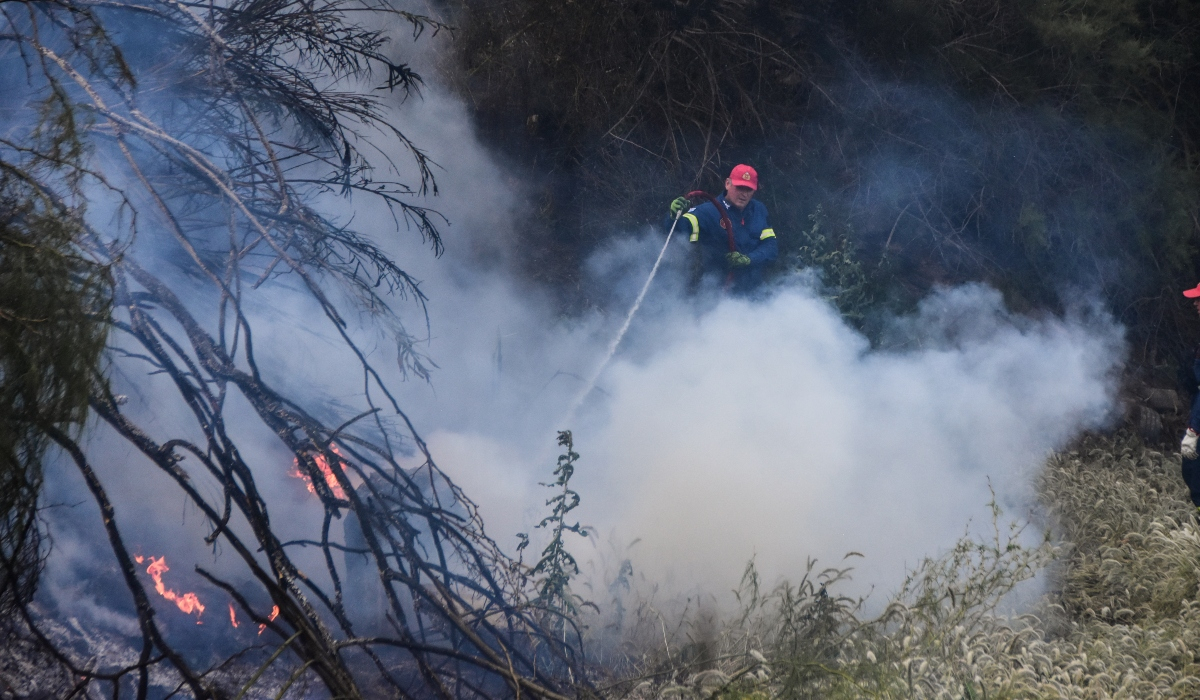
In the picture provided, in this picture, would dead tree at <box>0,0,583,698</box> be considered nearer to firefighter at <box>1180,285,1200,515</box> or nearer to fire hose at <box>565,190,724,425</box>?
fire hose at <box>565,190,724,425</box>

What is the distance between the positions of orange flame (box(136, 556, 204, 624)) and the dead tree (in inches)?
5.0

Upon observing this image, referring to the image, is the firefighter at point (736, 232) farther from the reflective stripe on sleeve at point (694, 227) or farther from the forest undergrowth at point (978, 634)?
the forest undergrowth at point (978, 634)

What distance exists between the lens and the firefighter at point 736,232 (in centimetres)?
702

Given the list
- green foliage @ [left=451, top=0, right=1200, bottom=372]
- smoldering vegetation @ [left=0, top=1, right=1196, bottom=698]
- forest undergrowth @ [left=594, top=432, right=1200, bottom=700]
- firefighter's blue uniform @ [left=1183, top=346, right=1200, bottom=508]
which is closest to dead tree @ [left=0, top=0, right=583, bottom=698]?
smoldering vegetation @ [left=0, top=1, right=1196, bottom=698]

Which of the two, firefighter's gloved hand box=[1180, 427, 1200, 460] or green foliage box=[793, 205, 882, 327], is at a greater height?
green foliage box=[793, 205, 882, 327]

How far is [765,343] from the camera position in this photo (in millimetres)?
6656

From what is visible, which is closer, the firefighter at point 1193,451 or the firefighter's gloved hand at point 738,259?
the firefighter at point 1193,451

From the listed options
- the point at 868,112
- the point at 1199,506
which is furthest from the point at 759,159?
the point at 1199,506

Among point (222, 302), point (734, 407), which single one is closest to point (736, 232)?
point (734, 407)

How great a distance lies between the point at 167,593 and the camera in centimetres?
402

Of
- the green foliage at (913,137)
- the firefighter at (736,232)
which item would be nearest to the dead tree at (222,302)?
the firefighter at (736,232)

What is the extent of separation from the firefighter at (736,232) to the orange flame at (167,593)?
171 inches

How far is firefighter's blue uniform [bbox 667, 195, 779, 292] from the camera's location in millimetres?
7133

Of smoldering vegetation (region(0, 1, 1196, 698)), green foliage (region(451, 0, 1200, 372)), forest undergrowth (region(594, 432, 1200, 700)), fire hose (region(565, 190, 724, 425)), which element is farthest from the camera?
green foliage (region(451, 0, 1200, 372))
